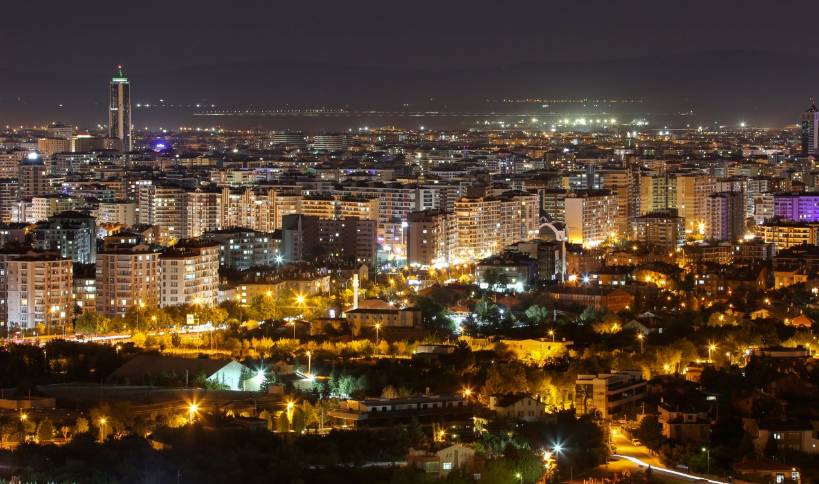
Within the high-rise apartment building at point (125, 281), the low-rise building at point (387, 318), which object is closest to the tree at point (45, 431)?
the low-rise building at point (387, 318)

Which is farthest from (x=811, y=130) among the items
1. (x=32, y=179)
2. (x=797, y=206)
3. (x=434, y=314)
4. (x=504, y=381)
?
(x=504, y=381)

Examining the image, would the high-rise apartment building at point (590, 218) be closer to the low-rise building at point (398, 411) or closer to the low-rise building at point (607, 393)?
the low-rise building at point (607, 393)

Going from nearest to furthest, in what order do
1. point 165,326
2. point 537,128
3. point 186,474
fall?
point 186,474
point 165,326
point 537,128

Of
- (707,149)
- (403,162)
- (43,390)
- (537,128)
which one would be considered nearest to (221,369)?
(43,390)

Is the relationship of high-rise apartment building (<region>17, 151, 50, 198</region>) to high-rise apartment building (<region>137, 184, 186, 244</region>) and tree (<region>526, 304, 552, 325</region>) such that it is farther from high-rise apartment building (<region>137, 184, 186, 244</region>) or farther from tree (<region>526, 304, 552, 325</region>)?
tree (<region>526, 304, 552, 325</region>)

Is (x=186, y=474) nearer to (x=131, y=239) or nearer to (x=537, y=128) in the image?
(x=131, y=239)

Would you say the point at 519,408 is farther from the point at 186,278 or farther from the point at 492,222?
the point at 492,222
